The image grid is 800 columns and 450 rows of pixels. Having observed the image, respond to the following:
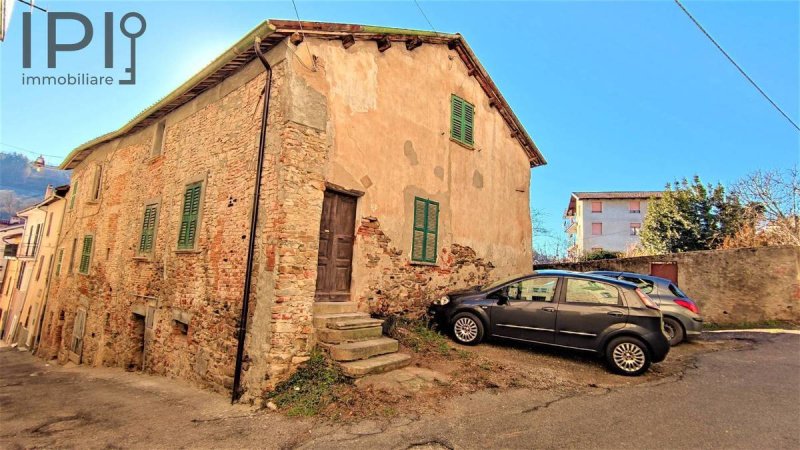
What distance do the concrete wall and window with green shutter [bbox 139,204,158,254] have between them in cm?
3572

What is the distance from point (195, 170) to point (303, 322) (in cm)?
459

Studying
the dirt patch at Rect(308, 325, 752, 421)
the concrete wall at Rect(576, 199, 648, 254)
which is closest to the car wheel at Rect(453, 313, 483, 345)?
the dirt patch at Rect(308, 325, 752, 421)

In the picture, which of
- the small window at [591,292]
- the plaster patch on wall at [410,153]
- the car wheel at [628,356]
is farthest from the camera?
the plaster patch on wall at [410,153]

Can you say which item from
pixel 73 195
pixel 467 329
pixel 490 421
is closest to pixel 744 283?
pixel 467 329

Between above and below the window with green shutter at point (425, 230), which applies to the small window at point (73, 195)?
above

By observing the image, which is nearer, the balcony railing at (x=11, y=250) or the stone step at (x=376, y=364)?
the stone step at (x=376, y=364)

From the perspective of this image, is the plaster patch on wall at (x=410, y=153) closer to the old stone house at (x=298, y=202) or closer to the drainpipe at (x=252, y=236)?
the old stone house at (x=298, y=202)

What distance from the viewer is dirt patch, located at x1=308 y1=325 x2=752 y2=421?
4.70 metres

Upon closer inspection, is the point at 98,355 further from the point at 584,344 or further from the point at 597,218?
the point at 597,218

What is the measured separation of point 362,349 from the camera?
571cm

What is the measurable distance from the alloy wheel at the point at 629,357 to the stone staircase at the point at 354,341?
3.31 meters

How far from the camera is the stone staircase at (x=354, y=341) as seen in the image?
5543 mm

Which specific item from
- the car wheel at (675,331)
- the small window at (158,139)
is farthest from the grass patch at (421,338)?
the small window at (158,139)

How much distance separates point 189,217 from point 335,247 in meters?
3.48
